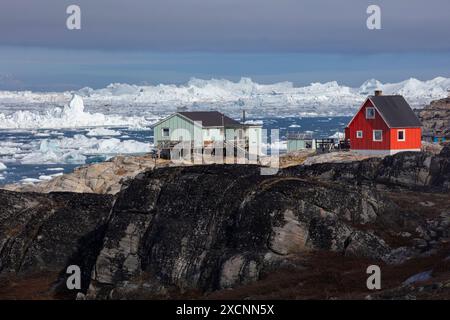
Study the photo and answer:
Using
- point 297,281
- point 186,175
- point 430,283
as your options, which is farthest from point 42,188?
point 430,283

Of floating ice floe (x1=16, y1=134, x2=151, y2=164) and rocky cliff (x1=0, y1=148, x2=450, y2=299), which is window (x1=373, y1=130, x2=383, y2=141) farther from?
floating ice floe (x1=16, y1=134, x2=151, y2=164)

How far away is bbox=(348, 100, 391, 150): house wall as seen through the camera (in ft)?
194

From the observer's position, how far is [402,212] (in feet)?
97.4

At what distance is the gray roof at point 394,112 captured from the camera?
59031 mm

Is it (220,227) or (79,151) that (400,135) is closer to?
(220,227)

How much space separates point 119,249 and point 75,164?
8011 cm

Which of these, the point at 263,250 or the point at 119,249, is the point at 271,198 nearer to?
the point at 263,250

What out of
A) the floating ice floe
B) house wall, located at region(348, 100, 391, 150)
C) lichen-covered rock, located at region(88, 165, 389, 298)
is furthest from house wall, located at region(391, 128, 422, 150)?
the floating ice floe

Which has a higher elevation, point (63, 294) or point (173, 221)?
point (173, 221)

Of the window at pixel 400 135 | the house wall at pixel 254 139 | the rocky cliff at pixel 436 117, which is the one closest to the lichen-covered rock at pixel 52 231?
the window at pixel 400 135

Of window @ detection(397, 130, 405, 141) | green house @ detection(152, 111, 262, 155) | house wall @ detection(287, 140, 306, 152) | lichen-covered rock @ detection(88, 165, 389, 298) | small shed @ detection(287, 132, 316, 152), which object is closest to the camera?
lichen-covered rock @ detection(88, 165, 389, 298)

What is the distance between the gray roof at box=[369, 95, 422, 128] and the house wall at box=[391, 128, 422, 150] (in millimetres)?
430

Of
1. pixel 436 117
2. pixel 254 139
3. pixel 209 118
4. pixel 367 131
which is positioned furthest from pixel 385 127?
pixel 436 117

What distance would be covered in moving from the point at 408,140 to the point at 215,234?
3466 centimetres
